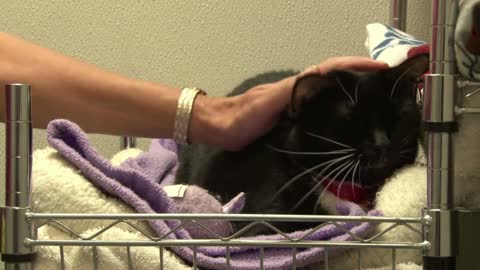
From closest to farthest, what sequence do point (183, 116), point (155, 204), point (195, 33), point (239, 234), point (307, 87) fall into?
point (239, 234), point (155, 204), point (307, 87), point (183, 116), point (195, 33)

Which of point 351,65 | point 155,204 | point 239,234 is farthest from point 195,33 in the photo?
point 239,234

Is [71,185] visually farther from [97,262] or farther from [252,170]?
[252,170]

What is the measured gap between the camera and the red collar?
706mm

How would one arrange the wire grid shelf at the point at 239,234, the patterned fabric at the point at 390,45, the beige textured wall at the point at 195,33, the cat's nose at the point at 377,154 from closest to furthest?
the wire grid shelf at the point at 239,234
the cat's nose at the point at 377,154
the patterned fabric at the point at 390,45
the beige textured wall at the point at 195,33

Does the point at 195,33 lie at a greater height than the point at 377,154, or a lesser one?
greater

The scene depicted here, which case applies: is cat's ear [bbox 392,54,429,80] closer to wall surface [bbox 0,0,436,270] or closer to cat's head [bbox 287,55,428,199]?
cat's head [bbox 287,55,428,199]

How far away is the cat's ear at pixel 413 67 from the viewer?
69cm

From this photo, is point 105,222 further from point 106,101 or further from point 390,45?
point 390,45

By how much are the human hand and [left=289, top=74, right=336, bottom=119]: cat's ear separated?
15 millimetres

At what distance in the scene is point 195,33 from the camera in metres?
1.42

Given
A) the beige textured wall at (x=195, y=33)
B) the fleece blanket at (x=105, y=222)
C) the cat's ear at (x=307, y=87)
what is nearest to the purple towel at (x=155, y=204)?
the fleece blanket at (x=105, y=222)

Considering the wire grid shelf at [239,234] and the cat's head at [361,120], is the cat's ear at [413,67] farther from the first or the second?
the wire grid shelf at [239,234]

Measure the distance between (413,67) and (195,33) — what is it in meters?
0.79

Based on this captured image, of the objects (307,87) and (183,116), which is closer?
(307,87)
